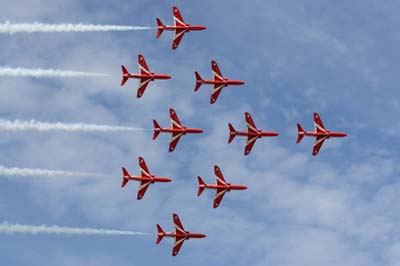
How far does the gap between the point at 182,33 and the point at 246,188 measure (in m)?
38.5

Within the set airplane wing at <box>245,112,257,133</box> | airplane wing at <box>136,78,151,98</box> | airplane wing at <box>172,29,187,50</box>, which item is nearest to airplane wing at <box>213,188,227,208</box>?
airplane wing at <box>245,112,257,133</box>

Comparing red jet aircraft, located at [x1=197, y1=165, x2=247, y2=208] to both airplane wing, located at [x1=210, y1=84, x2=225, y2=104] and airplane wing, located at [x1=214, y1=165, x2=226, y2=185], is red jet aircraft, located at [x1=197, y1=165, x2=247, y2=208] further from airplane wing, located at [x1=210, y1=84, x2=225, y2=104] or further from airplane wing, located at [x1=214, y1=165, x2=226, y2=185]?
airplane wing, located at [x1=210, y1=84, x2=225, y2=104]

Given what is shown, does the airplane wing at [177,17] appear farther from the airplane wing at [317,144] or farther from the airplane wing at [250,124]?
the airplane wing at [317,144]

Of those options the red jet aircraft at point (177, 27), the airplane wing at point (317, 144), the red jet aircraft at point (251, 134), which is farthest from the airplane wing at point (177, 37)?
the airplane wing at point (317, 144)

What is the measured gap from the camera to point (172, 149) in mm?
187125

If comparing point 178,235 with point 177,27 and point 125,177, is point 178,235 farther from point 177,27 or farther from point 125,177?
point 177,27

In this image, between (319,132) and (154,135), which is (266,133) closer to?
(319,132)

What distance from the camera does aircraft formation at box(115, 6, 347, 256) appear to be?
18412 cm

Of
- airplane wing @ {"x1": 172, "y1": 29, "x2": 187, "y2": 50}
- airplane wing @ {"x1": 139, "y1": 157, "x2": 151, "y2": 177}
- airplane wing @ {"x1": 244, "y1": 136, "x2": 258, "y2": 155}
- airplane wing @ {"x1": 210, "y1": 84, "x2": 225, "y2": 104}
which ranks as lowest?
airplane wing @ {"x1": 139, "y1": 157, "x2": 151, "y2": 177}

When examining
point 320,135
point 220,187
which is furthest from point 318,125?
point 220,187

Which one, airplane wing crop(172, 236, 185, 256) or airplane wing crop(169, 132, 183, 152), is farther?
airplane wing crop(172, 236, 185, 256)

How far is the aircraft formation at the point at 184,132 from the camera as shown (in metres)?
184

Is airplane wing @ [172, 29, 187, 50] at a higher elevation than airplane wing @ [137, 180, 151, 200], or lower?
higher

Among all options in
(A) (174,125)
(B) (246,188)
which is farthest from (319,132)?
(A) (174,125)
